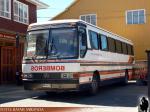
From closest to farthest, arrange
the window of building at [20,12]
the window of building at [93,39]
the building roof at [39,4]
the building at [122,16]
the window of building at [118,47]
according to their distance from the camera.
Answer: the window of building at [93,39] < the window of building at [118,47] < the window of building at [20,12] < the building roof at [39,4] < the building at [122,16]

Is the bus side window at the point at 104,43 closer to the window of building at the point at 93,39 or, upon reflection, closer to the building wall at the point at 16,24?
the window of building at the point at 93,39

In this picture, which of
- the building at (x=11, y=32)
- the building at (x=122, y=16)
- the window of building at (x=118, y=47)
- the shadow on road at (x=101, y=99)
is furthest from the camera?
the building at (x=122, y=16)

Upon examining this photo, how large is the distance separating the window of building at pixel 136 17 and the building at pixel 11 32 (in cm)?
1116

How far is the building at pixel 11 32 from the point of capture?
2317 cm

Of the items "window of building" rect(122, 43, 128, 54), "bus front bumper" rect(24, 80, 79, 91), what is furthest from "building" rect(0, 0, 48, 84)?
"bus front bumper" rect(24, 80, 79, 91)

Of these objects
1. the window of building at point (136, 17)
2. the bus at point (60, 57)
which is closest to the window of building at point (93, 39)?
the bus at point (60, 57)

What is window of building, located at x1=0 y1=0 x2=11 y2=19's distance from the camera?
76.0ft

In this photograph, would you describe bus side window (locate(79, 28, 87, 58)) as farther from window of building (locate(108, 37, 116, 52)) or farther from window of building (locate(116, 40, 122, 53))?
window of building (locate(116, 40, 122, 53))

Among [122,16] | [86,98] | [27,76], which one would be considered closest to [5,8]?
[27,76]

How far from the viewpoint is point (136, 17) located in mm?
34375

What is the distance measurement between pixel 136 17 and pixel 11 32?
1497 cm

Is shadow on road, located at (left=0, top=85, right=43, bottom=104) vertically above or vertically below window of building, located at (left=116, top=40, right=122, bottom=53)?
below

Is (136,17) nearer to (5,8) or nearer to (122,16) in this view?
(122,16)

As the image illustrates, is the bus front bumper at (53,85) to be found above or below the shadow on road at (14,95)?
above
